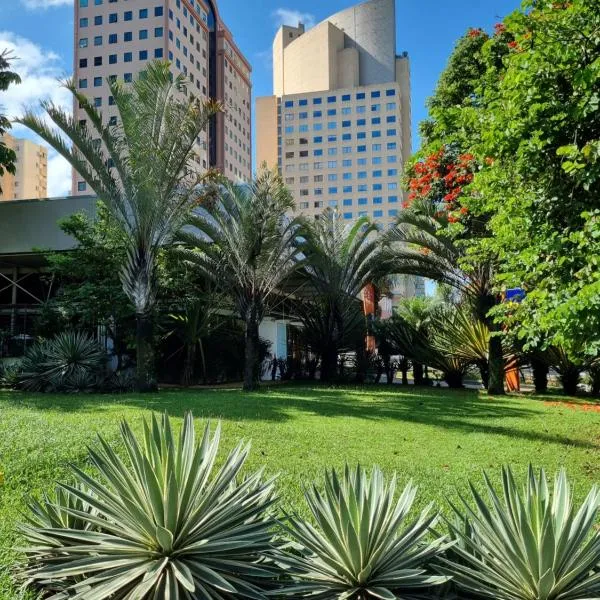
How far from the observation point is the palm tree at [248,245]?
14547 millimetres

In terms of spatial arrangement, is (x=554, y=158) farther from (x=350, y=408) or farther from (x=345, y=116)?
(x=345, y=116)

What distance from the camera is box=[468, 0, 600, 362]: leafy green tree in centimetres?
490

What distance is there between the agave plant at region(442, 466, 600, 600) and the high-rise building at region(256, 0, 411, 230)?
103875mm

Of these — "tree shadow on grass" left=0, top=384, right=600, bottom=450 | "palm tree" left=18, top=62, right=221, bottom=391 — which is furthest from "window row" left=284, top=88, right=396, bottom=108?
"tree shadow on grass" left=0, top=384, right=600, bottom=450

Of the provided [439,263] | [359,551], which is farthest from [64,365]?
[359,551]

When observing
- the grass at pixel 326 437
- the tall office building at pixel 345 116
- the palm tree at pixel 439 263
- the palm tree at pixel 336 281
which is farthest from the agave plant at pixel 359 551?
the tall office building at pixel 345 116

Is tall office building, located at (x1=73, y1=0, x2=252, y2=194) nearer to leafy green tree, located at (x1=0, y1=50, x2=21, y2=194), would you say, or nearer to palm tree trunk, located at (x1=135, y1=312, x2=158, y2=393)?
leafy green tree, located at (x1=0, y1=50, x2=21, y2=194)

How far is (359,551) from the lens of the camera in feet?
8.82

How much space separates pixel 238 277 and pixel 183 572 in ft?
41.6

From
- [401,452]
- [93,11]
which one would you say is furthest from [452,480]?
[93,11]

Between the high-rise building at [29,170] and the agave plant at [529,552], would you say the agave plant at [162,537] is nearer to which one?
the agave plant at [529,552]

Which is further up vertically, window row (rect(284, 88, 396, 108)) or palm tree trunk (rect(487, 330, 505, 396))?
window row (rect(284, 88, 396, 108))

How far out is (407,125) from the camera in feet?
388

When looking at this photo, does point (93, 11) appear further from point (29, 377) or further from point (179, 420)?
point (179, 420)
